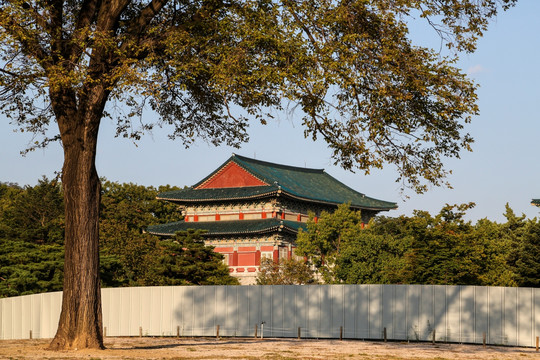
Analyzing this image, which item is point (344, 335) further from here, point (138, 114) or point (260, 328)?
point (138, 114)

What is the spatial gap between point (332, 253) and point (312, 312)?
72.7 feet

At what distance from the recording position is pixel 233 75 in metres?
17.1

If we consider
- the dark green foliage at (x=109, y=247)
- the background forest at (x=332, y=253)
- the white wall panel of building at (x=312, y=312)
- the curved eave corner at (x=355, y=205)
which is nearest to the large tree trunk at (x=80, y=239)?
the dark green foliage at (x=109, y=247)

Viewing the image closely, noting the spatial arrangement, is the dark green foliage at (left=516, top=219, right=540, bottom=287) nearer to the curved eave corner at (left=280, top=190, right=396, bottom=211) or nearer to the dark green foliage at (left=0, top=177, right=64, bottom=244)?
the curved eave corner at (left=280, top=190, right=396, bottom=211)

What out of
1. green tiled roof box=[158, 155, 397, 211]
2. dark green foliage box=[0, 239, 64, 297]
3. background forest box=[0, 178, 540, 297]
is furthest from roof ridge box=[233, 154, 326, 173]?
dark green foliage box=[0, 239, 64, 297]

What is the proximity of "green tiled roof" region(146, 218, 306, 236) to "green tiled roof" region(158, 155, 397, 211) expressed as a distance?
209cm

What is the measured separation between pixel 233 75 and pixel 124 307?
18.2 m

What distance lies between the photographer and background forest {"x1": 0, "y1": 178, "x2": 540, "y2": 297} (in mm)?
37594

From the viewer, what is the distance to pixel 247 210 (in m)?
65.1

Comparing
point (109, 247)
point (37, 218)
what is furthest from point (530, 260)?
point (37, 218)

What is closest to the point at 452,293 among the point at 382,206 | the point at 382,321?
the point at 382,321

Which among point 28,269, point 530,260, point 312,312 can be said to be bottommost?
point 312,312

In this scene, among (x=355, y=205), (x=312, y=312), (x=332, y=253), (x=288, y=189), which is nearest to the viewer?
(x=312, y=312)

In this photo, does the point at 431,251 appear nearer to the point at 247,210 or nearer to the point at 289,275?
the point at 289,275
